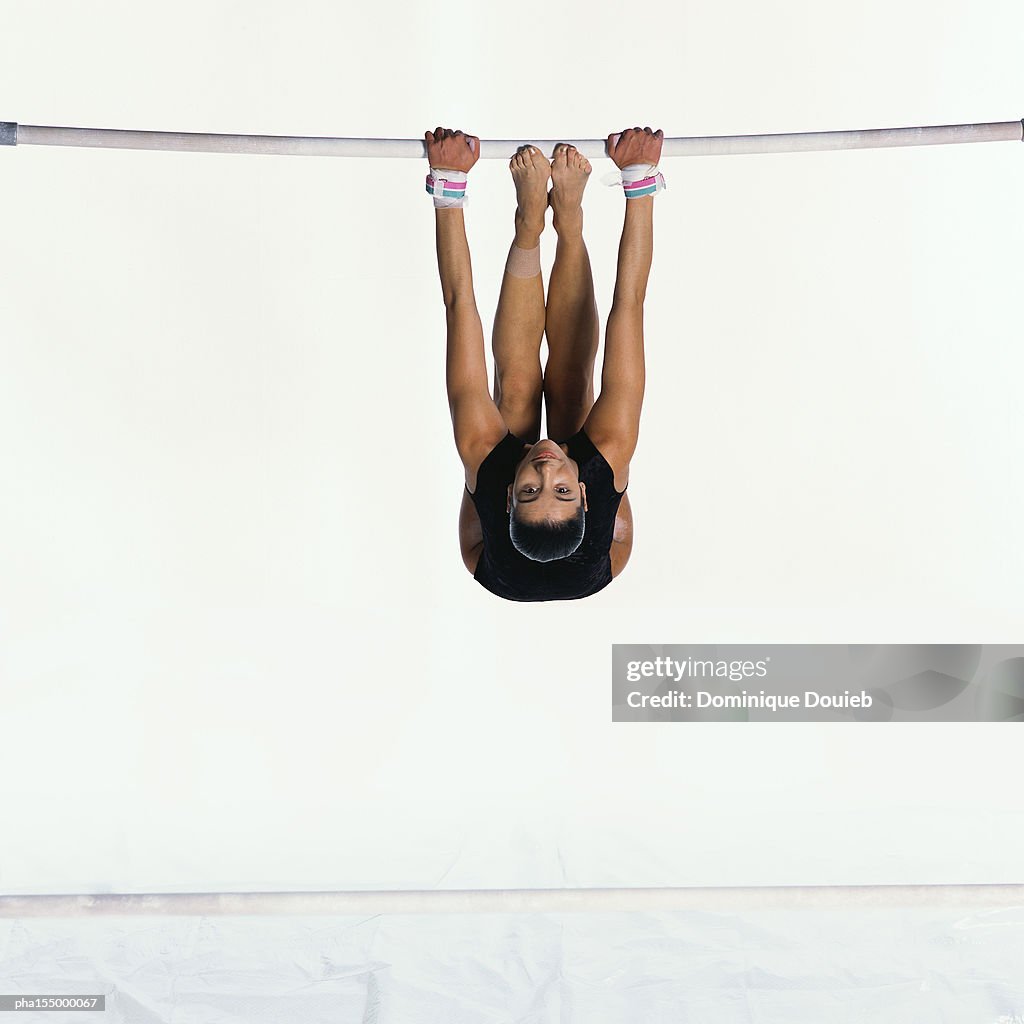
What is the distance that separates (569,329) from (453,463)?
2.23 metres

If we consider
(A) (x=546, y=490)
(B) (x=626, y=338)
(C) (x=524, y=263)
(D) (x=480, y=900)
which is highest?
(C) (x=524, y=263)

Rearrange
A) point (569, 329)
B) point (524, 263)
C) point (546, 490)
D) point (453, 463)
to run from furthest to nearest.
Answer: point (453, 463), point (569, 329), point (524, 263), point (546, 490)

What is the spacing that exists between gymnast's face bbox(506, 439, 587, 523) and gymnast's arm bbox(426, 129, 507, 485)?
19 cm

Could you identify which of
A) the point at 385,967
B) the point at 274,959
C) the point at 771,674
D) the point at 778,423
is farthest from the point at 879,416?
the point at 274,959

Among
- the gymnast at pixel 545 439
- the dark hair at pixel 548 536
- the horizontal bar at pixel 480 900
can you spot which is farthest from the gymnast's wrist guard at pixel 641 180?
the horizontal bar at pixel 480 900

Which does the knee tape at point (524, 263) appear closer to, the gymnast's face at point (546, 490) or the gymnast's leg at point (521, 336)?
the gymnast's leg at point (521, 336)

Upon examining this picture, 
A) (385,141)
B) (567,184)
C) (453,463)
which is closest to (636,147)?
(567,184)

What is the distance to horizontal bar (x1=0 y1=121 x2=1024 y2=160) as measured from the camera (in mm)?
2732

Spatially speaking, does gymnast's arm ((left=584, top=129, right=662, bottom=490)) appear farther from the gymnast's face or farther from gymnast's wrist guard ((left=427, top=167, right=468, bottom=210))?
gymnast's wrist guard ((left=427, top=167, right=468, bottom=210))

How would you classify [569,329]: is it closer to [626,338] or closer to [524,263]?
[524,263]

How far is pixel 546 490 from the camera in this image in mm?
2471

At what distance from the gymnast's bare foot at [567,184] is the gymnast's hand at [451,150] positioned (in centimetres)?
23

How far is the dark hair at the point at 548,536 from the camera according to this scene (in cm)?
249

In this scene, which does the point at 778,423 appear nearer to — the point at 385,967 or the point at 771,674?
the point at 771,674
